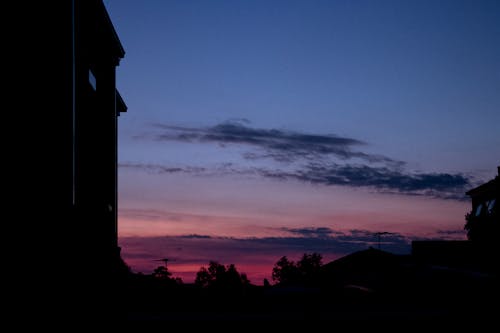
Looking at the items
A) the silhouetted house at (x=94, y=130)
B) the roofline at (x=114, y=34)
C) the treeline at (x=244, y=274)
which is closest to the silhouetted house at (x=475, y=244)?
the silhouetted house at (x=94, y=130)

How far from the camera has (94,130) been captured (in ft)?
39.3

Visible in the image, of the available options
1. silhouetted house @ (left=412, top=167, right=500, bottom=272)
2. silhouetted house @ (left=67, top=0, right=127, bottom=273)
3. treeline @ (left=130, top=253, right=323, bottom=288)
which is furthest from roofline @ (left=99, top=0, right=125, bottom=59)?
treeline @ (left=130, top=253, right=323, bottom=288)

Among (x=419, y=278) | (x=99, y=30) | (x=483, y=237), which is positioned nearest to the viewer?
(x=99, y=30)

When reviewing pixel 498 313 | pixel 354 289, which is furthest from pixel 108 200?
pixel 354 289

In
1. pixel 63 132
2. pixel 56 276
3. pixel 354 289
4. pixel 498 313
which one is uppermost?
pixel 63 132

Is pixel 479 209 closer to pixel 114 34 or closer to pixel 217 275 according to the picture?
pixel 114 34

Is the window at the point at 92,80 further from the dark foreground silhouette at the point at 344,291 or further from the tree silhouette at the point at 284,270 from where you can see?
the tree silhouette at the point at 284,270

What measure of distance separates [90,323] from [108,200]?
3252 millimetres

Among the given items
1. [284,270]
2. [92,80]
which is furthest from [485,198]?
[284,270]

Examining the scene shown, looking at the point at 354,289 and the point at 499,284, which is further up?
the point at 499,284

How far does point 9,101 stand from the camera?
700cm

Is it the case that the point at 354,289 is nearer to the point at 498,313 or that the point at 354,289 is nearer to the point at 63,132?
the point at 498,313

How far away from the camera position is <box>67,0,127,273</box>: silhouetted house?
9086 millimetres

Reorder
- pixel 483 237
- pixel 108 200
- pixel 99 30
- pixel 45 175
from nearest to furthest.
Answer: pixel 45 175 → pixel 99 30 → pixel 108 200 → pixel 483 237
